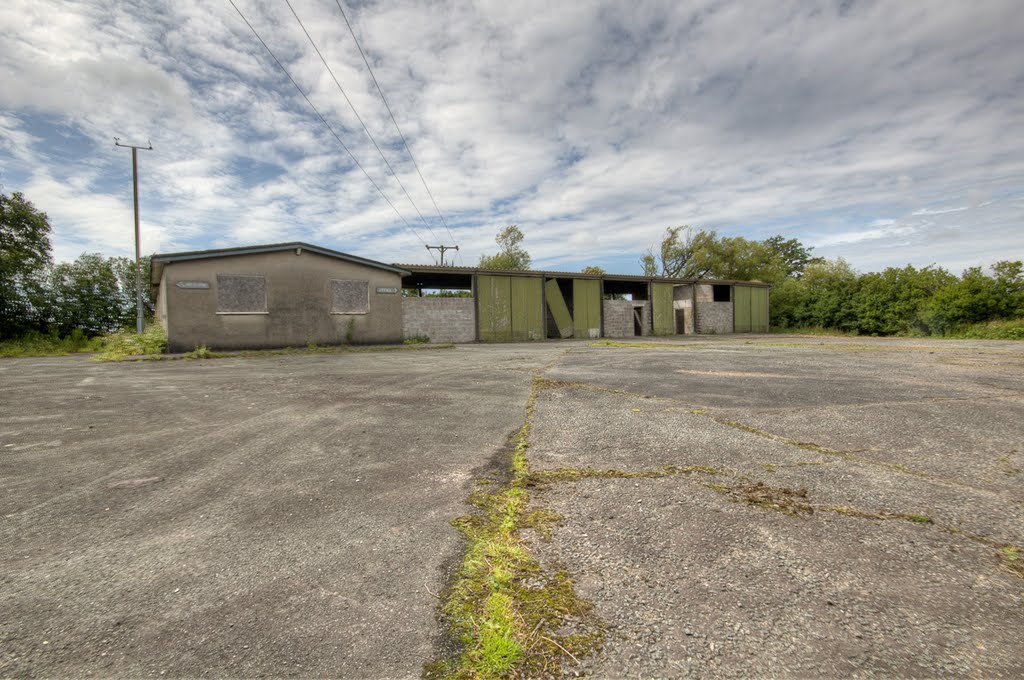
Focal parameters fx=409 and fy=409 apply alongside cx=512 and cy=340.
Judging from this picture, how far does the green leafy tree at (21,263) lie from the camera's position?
1964cm

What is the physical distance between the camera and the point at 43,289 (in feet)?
68.8

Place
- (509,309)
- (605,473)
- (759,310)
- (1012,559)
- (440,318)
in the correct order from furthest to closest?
(759,310), (509,309), (440,318), (605,473), (1012,559)

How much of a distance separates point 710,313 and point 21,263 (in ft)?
125

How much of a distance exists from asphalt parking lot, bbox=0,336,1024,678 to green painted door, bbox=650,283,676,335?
2113 centimetres

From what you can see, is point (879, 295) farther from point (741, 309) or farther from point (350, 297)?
point (350, 297)

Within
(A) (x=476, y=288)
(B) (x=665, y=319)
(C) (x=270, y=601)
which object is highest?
(A) (x=476, y=288)

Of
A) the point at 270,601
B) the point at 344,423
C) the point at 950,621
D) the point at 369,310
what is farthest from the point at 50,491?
the point at 369,310

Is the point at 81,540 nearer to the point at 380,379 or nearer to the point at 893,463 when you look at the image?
the point at 893,463

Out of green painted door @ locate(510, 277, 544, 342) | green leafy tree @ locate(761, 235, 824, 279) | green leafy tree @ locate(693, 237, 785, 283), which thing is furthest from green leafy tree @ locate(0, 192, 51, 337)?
green leafy tree @ locate(761, 235, 824, 279)

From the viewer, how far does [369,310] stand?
15.7m

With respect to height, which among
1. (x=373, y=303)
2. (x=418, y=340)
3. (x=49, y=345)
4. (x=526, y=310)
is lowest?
(x=418, y=340)

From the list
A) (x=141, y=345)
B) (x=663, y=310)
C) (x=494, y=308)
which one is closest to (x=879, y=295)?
(x=663, y=310)

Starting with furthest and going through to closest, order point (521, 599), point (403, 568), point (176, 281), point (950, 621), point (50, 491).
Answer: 1. point (176, 281)
2. point (50, 491)
3. point (403, 568)
4. point (521, 599)
5. point (950, 621)

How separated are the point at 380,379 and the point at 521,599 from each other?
5.96 m
